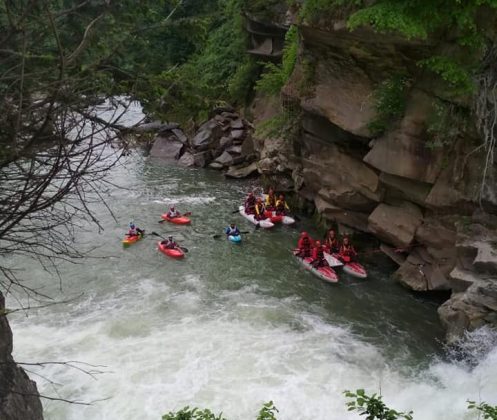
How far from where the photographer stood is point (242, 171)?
22656mm

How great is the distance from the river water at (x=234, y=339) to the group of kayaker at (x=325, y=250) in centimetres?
45

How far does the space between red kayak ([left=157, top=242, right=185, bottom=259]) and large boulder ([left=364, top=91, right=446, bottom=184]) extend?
224 inches

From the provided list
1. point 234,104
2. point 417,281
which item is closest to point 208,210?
point 417,281

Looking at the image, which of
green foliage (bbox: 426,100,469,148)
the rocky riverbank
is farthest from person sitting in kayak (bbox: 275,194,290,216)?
green foliage (bbox: 426,100,469,148)

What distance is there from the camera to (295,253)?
45.2 feet

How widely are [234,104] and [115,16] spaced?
2270cm

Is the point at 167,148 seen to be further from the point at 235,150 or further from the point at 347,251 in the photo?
the point at 347,251

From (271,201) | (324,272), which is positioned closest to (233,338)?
(324,272)

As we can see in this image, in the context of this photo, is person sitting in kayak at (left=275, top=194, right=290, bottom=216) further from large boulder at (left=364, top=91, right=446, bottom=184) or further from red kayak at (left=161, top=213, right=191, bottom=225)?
large boulder at (left=364, top=91, right=446, bottom=184)

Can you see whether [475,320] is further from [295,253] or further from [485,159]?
[295,253]

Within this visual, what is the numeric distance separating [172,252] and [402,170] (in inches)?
245

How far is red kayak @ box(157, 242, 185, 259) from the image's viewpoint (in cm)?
1364

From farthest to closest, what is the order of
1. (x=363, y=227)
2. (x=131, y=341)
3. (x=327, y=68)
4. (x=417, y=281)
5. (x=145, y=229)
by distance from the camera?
1. (x=145, y=229)
2. (x=363, y=227)
3. (x=327, y=68)
4. (x=417, y=281)
5. (x=131, y=341)

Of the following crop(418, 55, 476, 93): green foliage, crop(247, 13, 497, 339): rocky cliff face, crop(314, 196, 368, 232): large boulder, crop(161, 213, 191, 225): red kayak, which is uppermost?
crop(418, 55, 476, 93): green foliage
